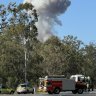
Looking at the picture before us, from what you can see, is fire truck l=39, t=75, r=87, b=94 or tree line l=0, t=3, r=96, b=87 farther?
tree line l=0, t=3, r=96, b=87

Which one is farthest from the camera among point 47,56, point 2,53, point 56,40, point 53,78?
point 56,40

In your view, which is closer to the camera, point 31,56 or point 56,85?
point 56,85

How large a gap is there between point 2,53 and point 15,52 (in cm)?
353

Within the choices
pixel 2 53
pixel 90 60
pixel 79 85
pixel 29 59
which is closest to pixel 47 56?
pixel 29 59

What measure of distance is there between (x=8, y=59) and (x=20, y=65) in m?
3.90

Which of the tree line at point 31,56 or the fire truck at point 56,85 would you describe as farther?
the tree line at point 31,56

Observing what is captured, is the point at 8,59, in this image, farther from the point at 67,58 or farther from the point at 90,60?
the point at 90,60

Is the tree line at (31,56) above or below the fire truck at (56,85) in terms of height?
above

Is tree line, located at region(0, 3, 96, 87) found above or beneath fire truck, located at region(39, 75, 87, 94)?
above

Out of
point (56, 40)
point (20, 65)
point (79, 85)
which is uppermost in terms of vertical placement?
point (56, 40)

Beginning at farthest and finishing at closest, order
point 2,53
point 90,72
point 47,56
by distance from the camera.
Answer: point 90,72 < point 47,56 < point 2,53

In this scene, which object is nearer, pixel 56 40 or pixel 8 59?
pixel 8 59

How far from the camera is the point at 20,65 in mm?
99000

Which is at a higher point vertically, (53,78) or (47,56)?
(47,56)
